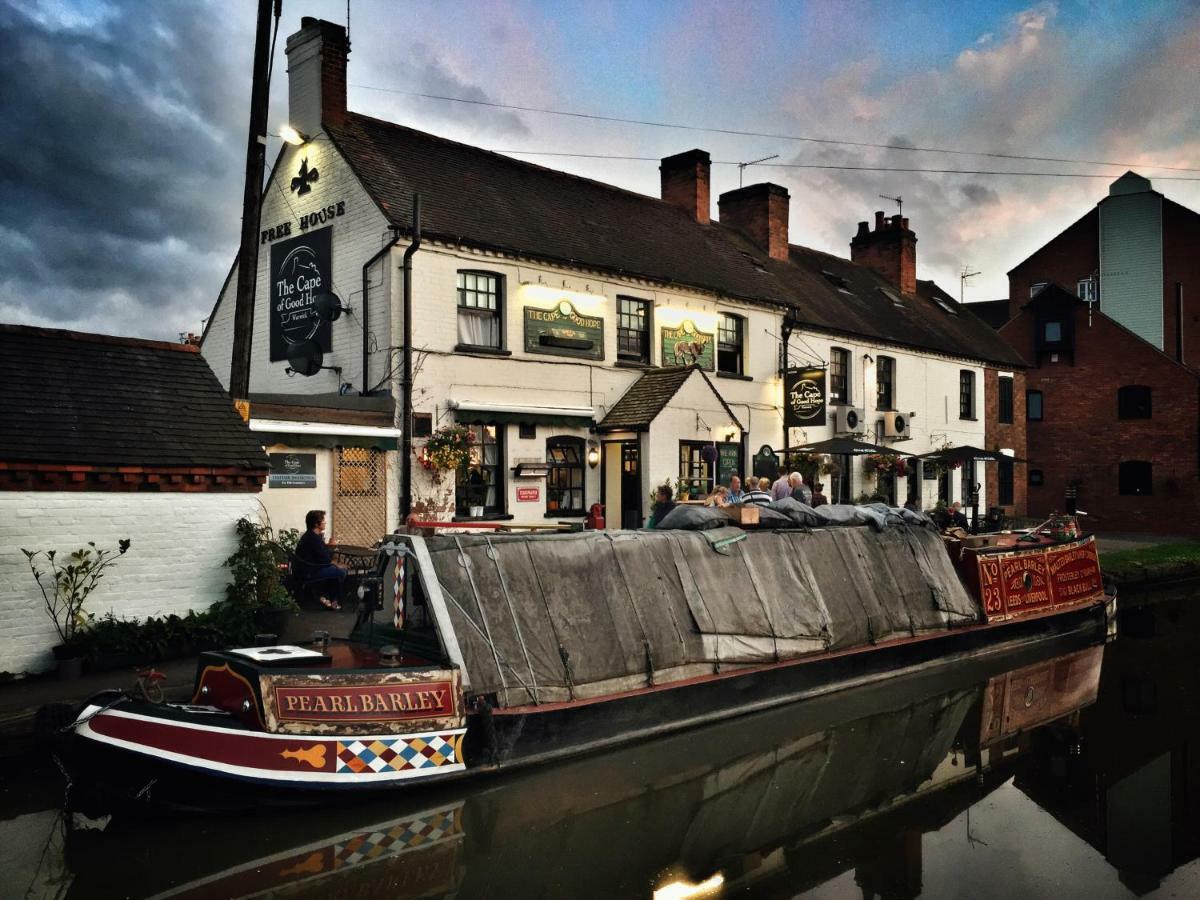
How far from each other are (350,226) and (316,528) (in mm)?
6983

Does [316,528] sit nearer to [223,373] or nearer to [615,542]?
[615,542]

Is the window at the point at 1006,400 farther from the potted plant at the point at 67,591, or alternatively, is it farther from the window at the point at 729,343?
the potted plant at the point at 67,591

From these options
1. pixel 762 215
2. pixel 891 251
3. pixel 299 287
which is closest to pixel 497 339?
pixel 299 287

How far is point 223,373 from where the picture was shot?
20.8 metres

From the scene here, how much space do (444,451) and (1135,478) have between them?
2692 cm

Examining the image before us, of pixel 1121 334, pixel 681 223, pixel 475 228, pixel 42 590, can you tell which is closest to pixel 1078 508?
pixel 1121 334

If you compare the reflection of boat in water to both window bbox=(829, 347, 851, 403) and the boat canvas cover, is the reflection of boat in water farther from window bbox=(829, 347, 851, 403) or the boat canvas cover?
window bbox=(829, 347, 851, 403)

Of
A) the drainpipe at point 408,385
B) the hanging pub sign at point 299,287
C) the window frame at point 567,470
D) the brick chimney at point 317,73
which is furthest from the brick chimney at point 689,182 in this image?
the drainpipe at point 408,385

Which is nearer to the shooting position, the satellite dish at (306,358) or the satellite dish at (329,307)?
the satellite dish at (329,307)

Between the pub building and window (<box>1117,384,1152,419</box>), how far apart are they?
45.1 ft

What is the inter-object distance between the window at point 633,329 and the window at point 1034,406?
20528 millimetres

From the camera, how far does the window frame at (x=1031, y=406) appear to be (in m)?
35.1

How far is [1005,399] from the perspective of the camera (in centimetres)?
3244

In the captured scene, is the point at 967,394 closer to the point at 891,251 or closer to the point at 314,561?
the point at 891,251
